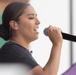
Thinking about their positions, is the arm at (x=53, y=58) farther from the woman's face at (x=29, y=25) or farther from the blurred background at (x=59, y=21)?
the blurred background at (x=59, y=21)

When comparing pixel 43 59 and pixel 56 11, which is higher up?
pixel 56 11

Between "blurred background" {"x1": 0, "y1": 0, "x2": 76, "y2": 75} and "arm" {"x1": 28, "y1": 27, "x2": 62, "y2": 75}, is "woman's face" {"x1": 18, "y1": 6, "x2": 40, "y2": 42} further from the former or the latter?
"blurred background" {"x1": 0, "y1": 0, "x2": 76, "y2": 75}

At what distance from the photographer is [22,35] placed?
0.74 m

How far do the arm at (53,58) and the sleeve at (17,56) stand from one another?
3 centimetres

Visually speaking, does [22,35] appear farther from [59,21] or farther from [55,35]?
[59,21]

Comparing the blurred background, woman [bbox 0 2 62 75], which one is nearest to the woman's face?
woman [bbox 0 2 62 75]

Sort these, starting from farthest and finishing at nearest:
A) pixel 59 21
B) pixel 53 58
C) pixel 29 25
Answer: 1. pixel 59 21
2. pixel 29 25
3. pixel 53 58

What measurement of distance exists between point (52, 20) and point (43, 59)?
246 mm

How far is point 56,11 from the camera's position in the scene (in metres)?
1.42

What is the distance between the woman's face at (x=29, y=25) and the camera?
74 centimetres

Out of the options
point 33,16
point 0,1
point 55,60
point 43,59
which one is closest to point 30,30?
point 33,16

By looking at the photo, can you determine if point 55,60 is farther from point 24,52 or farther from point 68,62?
point 68,62

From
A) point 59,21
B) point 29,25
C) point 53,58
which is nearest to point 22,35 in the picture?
point 29,25

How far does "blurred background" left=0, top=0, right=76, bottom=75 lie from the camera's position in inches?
54.7
